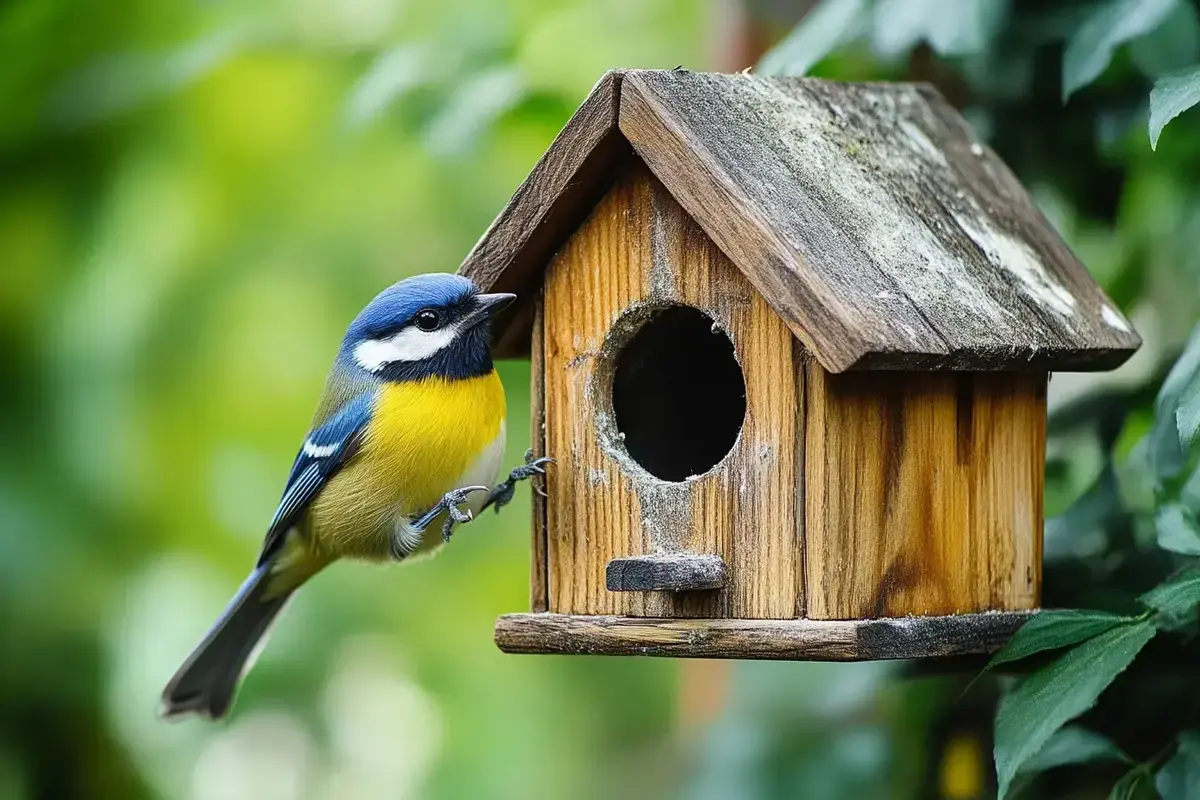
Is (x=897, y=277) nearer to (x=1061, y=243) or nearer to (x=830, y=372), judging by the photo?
(x=830, y=372)

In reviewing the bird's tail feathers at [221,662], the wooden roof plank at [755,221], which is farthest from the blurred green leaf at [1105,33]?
the bird's tail feathers at [221,662]

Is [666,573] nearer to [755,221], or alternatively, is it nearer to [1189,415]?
[755,221]

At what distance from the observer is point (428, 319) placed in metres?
3.22

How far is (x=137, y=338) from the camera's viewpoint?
577cm

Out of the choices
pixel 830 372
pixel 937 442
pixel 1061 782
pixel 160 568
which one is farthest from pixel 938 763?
pixel 160 568

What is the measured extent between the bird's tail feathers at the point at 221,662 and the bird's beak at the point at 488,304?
43.6 inches

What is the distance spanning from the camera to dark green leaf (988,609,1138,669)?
98.1 inches

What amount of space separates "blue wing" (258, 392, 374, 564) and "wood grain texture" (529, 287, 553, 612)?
0.42 meters

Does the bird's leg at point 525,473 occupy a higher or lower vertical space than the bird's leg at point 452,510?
higher

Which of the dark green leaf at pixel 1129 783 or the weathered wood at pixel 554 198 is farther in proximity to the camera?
the weathered wood at pixel 554 198

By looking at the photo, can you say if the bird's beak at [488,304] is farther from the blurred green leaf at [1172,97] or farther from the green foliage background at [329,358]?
the blurred green leaf at [1172,97]

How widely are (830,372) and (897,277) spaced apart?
9.2 inches

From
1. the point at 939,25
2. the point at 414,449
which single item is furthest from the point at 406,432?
the point at 939,25

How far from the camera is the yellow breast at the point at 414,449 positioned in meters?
3.29
